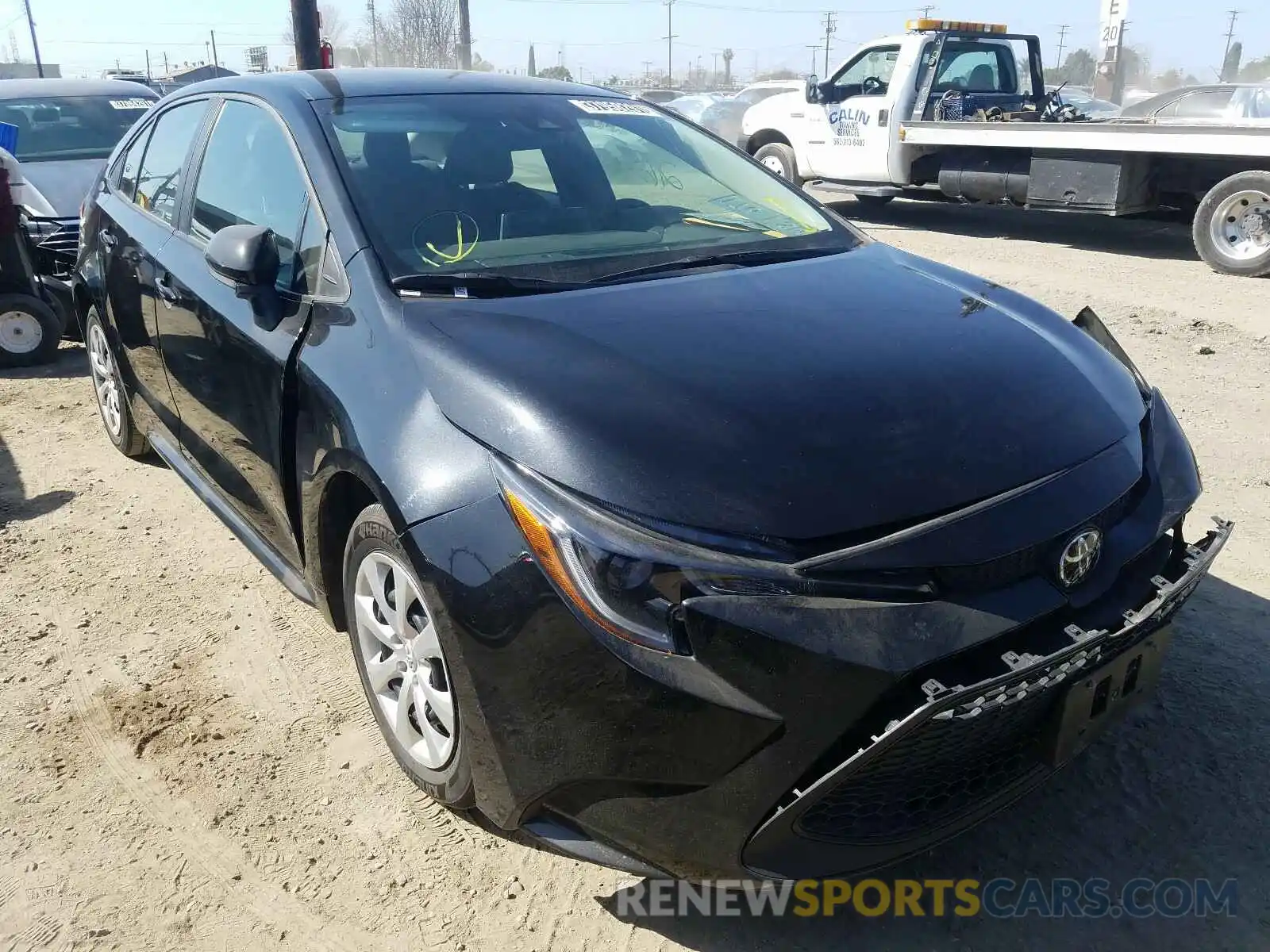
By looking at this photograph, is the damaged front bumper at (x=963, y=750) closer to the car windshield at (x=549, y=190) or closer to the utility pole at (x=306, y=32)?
the car windshield at (x=549, y=190)

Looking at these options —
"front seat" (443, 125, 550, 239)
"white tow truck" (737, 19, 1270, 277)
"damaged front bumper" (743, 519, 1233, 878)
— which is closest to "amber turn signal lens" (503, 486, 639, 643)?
"damaged front bumper" (743, 519, 1233, 878)

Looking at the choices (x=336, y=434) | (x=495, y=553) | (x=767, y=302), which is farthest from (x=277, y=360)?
(x=767, y=302)

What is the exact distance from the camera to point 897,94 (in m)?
11.6

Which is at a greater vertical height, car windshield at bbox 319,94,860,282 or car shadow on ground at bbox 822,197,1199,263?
car windshield at bbox 319,94,860,282

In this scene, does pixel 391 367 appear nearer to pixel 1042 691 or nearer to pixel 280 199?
pixel 280 199

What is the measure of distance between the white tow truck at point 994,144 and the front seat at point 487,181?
18.9 ft

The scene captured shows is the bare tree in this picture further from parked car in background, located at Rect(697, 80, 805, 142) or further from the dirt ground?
the dirt ground

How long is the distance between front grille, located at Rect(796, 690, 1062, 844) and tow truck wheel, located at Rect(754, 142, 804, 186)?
1184 centimetres

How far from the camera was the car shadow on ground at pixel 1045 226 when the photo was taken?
10.6m

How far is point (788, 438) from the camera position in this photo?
2080mm

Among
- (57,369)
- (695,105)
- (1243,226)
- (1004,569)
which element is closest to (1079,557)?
(1004,569)

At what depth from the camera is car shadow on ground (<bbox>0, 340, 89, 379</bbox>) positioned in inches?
260

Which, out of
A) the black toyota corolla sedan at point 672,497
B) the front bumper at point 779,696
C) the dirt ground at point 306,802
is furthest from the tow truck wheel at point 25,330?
the front bumper at point 779,696

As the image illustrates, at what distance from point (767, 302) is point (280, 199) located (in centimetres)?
143
